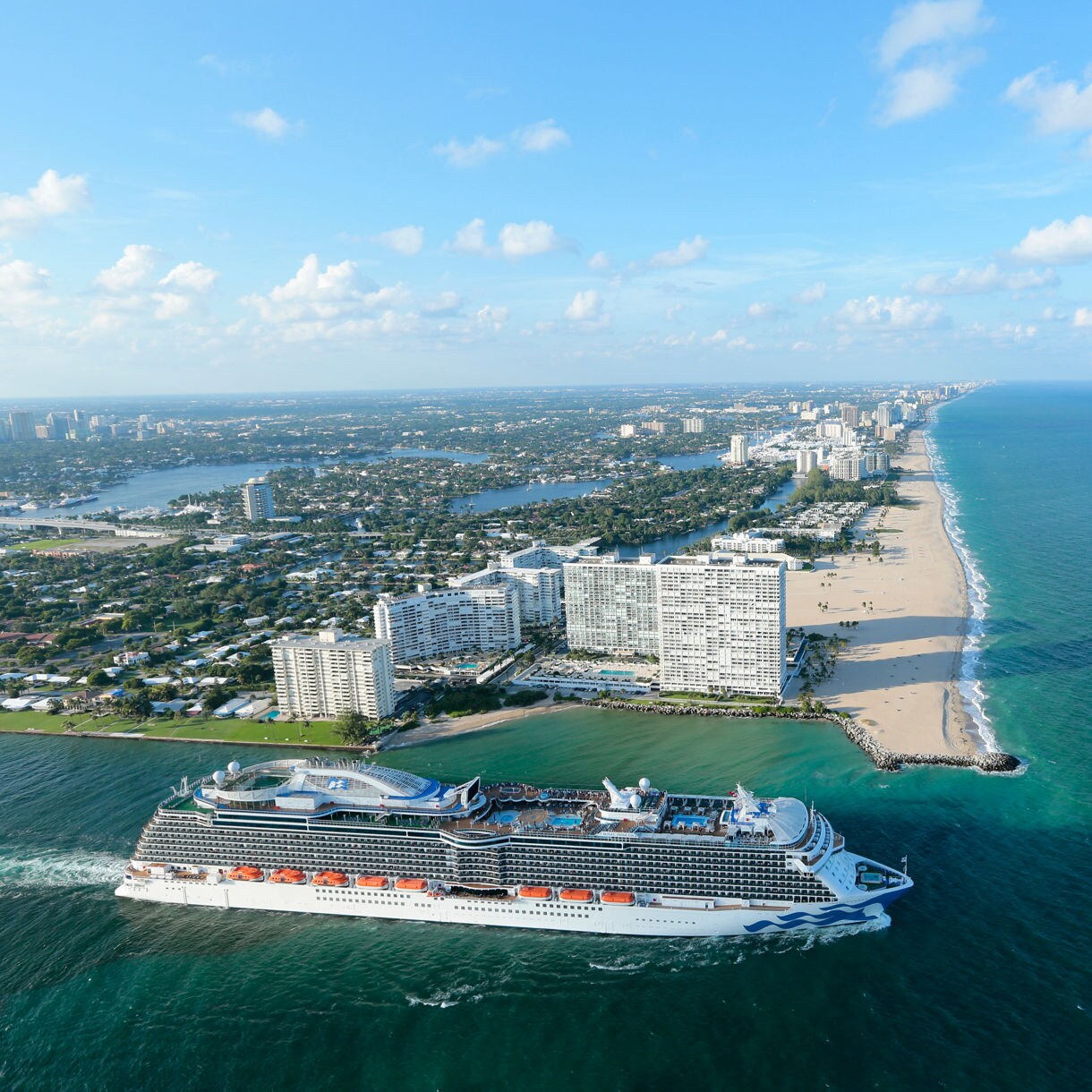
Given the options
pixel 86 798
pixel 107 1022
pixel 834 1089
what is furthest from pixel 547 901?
pixel 86 798

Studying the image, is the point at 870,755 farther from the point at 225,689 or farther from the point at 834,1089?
the point at 225,689

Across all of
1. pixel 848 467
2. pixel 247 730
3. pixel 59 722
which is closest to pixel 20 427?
pixel 848 467

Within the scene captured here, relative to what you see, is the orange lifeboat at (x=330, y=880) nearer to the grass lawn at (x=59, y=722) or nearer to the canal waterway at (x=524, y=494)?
the grass lawn at (x=59, y=722)

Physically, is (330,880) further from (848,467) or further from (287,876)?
(848,467)

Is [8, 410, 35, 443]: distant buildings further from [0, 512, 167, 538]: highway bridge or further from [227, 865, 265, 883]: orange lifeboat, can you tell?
[227, 865, 265, 883]: orange lifeboat

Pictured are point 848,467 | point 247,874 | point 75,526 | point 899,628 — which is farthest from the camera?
point 848,467
